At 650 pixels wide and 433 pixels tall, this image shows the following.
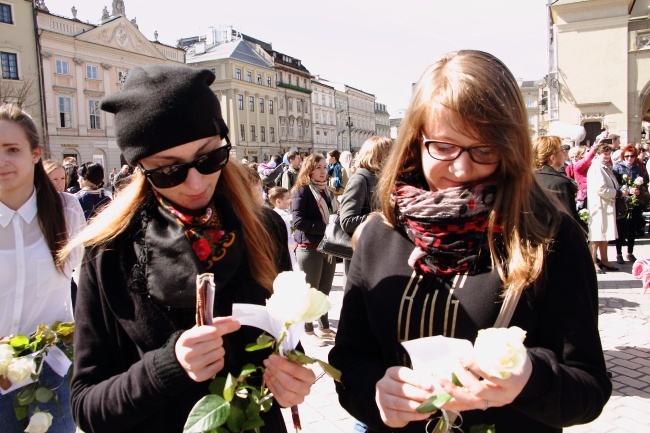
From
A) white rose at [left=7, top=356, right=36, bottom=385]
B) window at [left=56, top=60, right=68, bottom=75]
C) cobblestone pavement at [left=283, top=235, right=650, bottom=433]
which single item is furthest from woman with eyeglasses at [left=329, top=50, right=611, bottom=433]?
window at [left=56, top=60, right=68, bottom=75]

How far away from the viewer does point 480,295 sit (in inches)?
56.9

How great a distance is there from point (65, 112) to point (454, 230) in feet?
133

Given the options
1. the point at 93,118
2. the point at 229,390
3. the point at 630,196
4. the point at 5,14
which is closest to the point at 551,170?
the point at 630,196

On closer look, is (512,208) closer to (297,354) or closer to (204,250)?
(297,354)

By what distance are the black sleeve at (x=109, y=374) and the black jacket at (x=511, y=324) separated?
59cm

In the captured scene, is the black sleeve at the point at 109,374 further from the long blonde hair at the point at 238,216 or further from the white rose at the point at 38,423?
the white rose at the point at 38,423

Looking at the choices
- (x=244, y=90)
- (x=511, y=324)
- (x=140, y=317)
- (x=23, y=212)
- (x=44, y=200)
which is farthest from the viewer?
(x=244, y=90)

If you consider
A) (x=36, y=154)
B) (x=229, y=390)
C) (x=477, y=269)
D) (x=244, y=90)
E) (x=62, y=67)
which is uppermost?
(x=244, y=90)

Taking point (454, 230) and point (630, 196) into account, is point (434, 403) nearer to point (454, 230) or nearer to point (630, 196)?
point (454, 230)

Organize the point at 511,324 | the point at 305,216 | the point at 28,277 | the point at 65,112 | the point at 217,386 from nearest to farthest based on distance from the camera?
1. the point at 217,386
2. the point at 511,324
3. the point at 28,277
4. the point at 305,216
5. the point at 65,112

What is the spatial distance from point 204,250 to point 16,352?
117cm

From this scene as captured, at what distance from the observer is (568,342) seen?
1.37m

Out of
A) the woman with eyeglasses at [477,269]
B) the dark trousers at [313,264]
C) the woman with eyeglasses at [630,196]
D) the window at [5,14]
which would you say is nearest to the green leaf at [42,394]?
the woman with eyeglasses at [477,269]

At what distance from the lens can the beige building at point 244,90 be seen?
185ft
